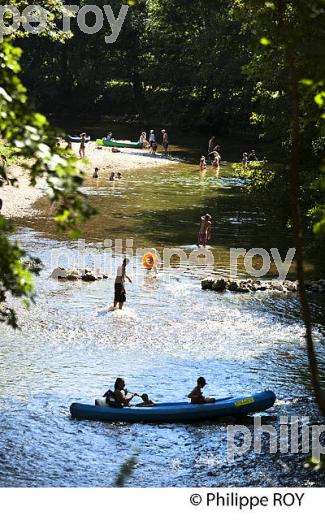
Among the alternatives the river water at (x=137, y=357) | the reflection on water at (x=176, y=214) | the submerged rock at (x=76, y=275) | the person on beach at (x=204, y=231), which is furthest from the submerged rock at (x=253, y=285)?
the person on beach at (x=204, y=231)

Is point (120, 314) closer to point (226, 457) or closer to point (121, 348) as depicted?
point (121, 348)

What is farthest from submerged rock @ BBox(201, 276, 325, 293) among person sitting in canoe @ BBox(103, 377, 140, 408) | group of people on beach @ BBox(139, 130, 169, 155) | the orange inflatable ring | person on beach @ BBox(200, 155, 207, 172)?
group of people on beach @ BBox(139, 130, 169, 155)

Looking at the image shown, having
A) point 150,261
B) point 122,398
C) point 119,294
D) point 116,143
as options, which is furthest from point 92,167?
point 122,398

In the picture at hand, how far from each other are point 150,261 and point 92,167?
22.4 metres

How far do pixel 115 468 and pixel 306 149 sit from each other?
43.5 ft

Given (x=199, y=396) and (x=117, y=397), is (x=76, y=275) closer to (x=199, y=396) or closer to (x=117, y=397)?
(x=117, y=397)

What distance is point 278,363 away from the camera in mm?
21281

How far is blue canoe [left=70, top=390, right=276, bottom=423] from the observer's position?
1753 cm

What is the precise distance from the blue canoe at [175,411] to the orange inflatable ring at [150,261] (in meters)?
11.9

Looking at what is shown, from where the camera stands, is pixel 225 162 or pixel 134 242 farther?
pixel 225 162

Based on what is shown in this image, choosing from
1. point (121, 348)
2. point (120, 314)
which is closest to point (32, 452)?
point (121, 348)

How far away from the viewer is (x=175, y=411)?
17.6 meters

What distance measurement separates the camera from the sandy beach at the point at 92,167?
39.6 meters

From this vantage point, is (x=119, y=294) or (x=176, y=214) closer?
(x=119, y=294)
